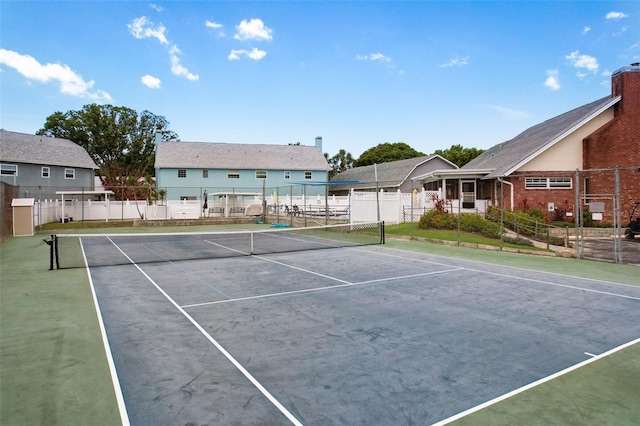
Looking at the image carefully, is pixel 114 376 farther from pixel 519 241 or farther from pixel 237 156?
pixel 237 156

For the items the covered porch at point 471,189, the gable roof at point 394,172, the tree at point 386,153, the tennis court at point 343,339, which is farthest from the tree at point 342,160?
the tennis court at point 343,339

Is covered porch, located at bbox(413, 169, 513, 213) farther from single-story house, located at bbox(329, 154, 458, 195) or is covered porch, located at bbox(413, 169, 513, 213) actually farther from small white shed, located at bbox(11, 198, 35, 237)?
small white shed, located at bbox(11, 198, 35, 237)

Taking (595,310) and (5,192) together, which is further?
(5,192)

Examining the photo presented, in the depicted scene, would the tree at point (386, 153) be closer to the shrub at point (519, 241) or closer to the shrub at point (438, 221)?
the shrub at point (438, 221)

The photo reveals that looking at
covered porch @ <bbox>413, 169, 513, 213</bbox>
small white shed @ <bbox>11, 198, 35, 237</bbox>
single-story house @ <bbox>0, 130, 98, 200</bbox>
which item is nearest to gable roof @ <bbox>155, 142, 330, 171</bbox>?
single-story house @ <bbox>0, 130, 98, 200</bbox>

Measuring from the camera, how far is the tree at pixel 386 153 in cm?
6506

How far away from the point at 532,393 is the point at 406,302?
3.66 m

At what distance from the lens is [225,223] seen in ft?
105

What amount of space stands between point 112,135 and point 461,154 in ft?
157

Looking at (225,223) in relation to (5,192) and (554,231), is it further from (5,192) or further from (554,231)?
(554,231)

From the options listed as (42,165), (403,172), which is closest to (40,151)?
(42,165)

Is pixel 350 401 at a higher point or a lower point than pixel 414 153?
lower

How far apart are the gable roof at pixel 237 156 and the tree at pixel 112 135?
43.8 feet

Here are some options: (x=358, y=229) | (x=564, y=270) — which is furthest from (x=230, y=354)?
(x=358, y=229)
